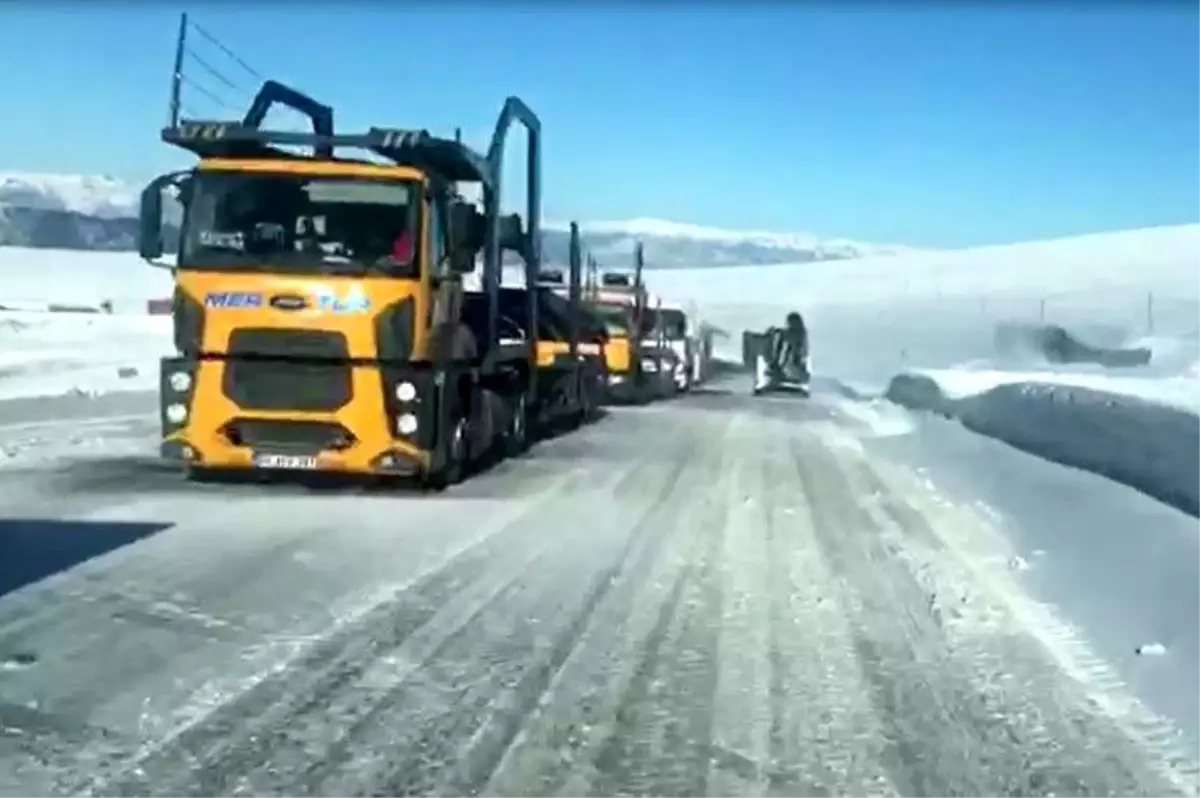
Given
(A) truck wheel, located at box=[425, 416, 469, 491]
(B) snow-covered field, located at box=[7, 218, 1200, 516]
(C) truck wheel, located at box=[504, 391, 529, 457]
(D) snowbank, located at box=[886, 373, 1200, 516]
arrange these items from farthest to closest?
(B) snow-covered field, located at box=[7, 218, 1200, 516] < (C) truck wheel, located at box=[504, 391, 529, 457] < (A) truck wheel, located at box=[425, 416, 469, 491] < (D) snowbank, located at box=[886, 373, 1200, 516]

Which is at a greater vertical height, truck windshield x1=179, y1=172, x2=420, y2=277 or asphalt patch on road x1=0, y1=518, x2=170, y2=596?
truck windshield x1=179, y1=172, x2=420, y2=277

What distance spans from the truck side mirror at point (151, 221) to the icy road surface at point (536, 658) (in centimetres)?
216

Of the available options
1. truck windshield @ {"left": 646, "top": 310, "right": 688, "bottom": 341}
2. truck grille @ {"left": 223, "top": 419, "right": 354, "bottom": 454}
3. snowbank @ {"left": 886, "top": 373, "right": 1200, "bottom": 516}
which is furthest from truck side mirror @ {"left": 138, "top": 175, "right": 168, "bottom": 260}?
truck windshield @ {"left": 646, "top": 310, "right": 688, "bottom": 341}

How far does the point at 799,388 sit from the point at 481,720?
45.2m

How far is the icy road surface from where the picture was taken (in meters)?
6.39

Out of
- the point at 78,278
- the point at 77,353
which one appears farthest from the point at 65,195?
the point at 77,353

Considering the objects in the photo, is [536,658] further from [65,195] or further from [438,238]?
[65,195]

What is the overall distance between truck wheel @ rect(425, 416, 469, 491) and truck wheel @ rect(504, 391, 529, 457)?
3.07m

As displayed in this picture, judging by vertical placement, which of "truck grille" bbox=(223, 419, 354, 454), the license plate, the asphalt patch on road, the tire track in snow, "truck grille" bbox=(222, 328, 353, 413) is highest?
"truck grille" bbox=(222, 328, 353, 413)

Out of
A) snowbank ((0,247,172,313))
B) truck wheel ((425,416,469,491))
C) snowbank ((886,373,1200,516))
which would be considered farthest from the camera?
snowbank ((0,247,172,313))

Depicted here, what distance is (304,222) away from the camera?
51.8 feet

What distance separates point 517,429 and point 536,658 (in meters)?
12.9

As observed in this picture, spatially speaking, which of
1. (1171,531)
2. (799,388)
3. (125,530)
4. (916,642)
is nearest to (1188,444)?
(1171,531)

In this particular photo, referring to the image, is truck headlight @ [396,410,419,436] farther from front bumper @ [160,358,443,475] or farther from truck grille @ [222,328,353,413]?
truck grille @ [222,328,353,413]
